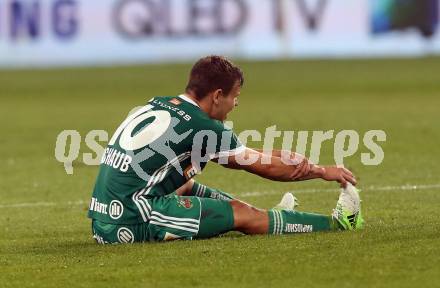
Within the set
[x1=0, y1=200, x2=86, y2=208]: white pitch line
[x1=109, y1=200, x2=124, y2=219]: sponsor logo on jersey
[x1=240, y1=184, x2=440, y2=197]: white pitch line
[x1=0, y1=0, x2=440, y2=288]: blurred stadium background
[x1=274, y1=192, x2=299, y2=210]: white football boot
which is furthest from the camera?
[x1=240, y1=184, x2=440, y2=197]: white pitch line

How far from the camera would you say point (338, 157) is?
14.4 meters

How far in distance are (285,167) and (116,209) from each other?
1210 millimetres

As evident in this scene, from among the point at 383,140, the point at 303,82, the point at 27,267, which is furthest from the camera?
the point at 303,82

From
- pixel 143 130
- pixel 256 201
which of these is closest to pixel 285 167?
pixel 143 130

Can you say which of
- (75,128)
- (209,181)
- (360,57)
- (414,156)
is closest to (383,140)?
(414,156)

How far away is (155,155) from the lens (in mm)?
8430

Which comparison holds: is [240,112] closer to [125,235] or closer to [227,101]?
[227,101]

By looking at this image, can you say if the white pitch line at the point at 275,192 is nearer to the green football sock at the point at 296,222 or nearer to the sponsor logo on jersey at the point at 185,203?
the green football sock at the point at 296,222

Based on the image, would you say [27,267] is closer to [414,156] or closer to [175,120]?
[175,120]

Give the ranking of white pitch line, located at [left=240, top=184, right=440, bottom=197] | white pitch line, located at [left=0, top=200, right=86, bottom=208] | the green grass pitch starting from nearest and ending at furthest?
the green grass pitch < white pitch line, located at [left=0, top=200, right=86, bottom=208] < white pitch line, located at [left=240, top=184, right=440, bottom=197]

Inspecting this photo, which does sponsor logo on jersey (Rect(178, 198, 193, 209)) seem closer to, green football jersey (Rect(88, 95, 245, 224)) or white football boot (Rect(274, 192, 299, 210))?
green football jersey (Rect(88, 95, 245, 224))

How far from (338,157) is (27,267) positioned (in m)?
7.18

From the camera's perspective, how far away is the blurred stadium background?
7461mm

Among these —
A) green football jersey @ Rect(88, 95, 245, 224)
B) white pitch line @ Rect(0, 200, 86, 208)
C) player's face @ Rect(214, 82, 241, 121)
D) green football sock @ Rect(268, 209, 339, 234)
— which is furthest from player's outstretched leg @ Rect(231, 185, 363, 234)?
white pitch line @ Rect(0, 200, 86, 208)
